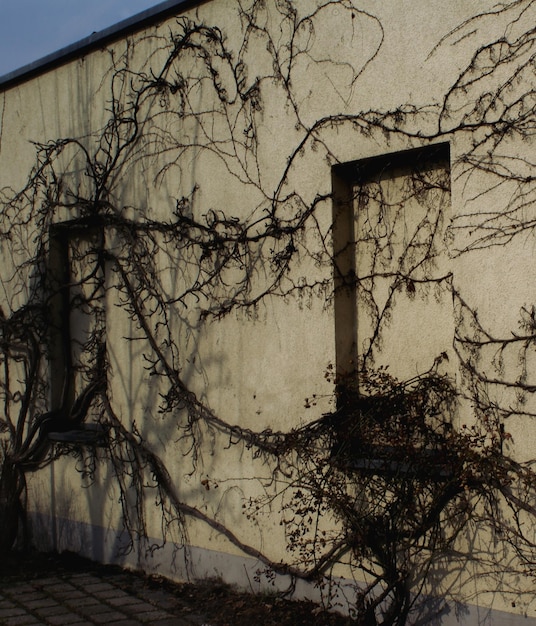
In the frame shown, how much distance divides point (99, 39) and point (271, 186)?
2.49m

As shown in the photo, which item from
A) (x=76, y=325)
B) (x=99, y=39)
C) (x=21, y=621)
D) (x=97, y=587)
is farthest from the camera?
(x=76, y=325)

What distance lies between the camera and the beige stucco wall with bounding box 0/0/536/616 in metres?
4.61

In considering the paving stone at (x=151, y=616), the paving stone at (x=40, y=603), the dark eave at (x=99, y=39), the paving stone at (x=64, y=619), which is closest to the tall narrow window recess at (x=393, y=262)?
the paving stone at (x=151, y=616)

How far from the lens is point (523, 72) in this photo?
174 inches

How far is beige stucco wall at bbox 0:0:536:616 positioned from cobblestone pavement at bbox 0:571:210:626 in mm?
493

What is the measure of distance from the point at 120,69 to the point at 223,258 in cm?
206

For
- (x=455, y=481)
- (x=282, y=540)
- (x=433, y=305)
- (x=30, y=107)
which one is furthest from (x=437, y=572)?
(x=30, y=107)

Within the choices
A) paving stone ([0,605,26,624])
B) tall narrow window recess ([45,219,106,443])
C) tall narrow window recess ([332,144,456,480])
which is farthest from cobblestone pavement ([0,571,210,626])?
tall narrow window recess ([332,144,456,480])

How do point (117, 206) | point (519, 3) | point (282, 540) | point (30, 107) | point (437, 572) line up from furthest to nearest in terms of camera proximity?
point (30, 107) → point (117, 206) → point (282, 540) → point (437, 572) → point (519, 3)

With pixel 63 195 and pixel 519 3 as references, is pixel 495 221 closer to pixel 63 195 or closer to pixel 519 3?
pixel 519 3

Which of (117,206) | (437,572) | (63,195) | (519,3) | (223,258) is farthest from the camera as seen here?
(63,195)

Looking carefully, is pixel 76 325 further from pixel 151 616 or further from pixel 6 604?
pixel 151 616

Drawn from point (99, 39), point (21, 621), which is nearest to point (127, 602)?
point (21, 621)

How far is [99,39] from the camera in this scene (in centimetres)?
708
